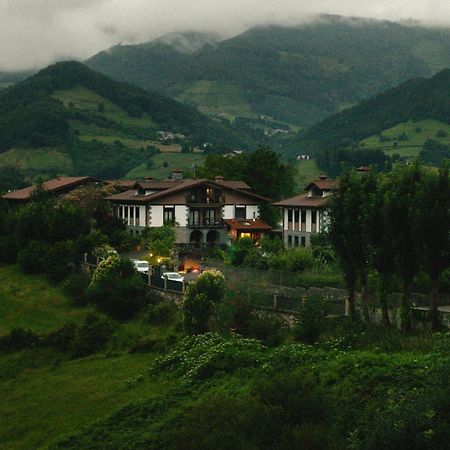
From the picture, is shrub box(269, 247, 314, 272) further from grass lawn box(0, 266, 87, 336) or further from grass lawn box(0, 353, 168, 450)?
grass lawn box(0, 353, 168, 450)

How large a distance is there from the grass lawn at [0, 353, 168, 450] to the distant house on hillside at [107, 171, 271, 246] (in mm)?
39578

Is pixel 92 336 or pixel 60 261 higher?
pixel 60 261

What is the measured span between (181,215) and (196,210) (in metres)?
1.73

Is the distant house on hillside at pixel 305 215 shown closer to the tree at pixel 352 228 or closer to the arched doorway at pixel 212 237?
the arched doorway at pixel 212 237

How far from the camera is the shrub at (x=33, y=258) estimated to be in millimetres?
65812

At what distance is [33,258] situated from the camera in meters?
66.1

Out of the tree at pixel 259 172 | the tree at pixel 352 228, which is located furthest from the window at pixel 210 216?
the tree at pixel 352 228

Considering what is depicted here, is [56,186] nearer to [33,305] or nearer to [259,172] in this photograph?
[259,172]

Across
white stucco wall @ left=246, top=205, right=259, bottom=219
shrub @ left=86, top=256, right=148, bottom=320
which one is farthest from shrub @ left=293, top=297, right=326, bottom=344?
white stucco wall @ left=246, top=205, right=259, bottom=219

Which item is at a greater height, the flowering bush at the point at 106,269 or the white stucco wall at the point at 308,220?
the white stucco wall at the point at 308,220

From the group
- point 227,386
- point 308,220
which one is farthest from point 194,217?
point 227,386

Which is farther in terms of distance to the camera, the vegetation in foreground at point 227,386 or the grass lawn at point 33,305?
the grass lawn at point 33,305

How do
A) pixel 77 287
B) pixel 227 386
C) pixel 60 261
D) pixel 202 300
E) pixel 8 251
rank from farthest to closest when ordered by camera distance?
1. pixel 8 251
2. pixel 60 261
3. pixel 77 287
4. pixel 202 300
5. pixel 227 386

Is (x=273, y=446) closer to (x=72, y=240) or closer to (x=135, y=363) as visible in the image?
(x=135, y=363)
